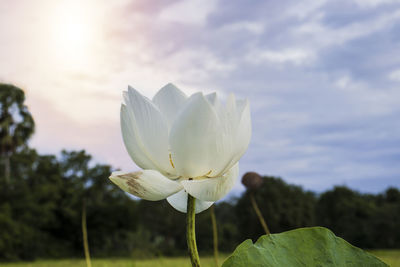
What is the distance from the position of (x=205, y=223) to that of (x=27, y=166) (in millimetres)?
13311

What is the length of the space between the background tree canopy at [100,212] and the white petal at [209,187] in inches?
872

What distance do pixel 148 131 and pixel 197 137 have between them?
0.28 feet

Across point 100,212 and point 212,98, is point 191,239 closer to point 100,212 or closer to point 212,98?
point 212,98

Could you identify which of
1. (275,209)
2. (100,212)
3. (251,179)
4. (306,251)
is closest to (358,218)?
(275,209)

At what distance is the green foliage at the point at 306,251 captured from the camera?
22.5 inches

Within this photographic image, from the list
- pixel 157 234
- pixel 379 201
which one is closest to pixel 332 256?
pixel 157 234

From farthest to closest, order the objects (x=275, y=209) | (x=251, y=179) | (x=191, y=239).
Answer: (x=275, y=209)
(x=251, y=179)
(x=191, y=239)

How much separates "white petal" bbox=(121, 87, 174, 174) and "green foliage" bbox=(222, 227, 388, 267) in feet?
0.61

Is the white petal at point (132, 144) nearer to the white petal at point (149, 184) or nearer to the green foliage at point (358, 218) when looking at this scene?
the white petal at point (149, 184)

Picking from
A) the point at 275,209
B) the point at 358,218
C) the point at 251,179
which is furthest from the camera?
the point at 358,218

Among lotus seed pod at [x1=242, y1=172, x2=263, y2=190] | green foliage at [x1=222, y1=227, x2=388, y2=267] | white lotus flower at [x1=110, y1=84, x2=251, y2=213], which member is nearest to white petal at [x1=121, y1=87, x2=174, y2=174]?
white lotus flower at [x1=110, y1=84, x2=251, y2=213]

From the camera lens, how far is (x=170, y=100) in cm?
67

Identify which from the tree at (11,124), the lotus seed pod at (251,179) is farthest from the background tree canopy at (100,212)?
the lotus seed pod at (251,179)

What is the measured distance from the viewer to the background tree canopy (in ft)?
77.0
